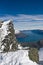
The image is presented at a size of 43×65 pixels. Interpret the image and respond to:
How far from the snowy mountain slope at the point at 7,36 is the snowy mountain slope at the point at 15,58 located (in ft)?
16.2

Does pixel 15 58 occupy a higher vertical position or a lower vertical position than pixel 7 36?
lower

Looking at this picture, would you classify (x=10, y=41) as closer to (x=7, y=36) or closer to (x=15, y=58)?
(x=7, y=36)

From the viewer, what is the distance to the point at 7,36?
96.6 ft

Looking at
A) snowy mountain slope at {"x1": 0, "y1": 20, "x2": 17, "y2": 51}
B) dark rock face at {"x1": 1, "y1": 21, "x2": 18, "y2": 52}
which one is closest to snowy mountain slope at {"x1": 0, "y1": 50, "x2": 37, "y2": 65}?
dark rock face at {"x1": 1, "y1": 21, "x2": 18, "y2": 52}

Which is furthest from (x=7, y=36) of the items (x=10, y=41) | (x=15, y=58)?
(x=15, y=58)

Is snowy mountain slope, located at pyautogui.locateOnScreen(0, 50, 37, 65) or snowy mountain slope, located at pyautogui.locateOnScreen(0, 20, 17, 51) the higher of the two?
snowy mountain slope, located at pyautogui.locateOnScreen(0, 20, 17, 51)

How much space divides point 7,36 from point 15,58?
304 inches

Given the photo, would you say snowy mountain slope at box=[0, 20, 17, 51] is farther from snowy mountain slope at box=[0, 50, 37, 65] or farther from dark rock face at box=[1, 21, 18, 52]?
snowy mountain slope at box=[0, 50, 37, 65]

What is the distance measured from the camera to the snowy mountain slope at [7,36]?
2892cm

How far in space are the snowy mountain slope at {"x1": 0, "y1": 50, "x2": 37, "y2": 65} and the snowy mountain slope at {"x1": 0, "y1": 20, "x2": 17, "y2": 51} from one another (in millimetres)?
4945

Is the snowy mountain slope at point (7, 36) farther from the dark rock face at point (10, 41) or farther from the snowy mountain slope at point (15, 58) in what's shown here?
the snowy mountain slope at point (15, 58)

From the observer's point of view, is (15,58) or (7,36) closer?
(15,58)

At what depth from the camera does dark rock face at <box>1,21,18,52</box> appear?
2864cm

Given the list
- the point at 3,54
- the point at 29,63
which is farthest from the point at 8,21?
the point at 29,63
